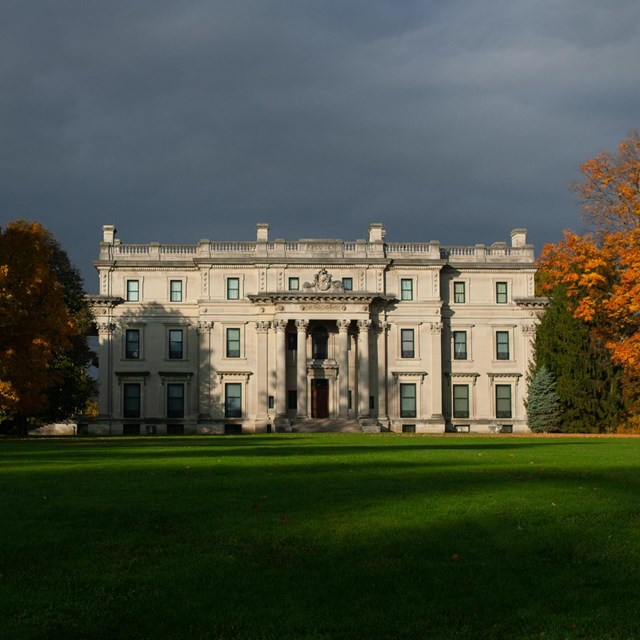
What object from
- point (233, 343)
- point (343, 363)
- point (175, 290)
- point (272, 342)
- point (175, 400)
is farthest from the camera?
point (175, 290)

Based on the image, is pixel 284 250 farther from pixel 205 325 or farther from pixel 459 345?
pixel 459 345

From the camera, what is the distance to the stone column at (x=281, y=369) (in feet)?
227

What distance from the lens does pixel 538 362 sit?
69375 millimetres

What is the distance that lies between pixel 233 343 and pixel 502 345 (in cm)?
2197

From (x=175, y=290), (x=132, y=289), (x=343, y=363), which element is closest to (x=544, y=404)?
(x=343, y=363)

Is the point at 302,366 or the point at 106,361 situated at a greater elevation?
the point at 106,361

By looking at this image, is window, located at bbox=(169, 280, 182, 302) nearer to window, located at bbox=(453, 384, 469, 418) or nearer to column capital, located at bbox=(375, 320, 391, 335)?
column capital, located at bbox=(375, 320, 391, 335)

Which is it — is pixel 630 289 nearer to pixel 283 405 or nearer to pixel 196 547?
pixel 283 405

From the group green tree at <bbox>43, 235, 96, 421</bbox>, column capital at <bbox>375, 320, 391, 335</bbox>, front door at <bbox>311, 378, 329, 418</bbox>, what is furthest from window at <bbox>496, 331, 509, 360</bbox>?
green tree at <bbox>43, 235, 96, 421</bbox>

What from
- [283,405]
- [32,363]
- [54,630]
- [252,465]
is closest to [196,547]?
[54,630]

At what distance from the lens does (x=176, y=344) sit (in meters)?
72.5

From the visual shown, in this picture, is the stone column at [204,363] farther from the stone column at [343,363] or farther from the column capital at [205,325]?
the stone column at [343,363]

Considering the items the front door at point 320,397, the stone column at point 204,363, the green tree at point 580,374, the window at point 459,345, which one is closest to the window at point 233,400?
the stone column at point 204,363

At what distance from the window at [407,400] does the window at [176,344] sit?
1801 centimetres
